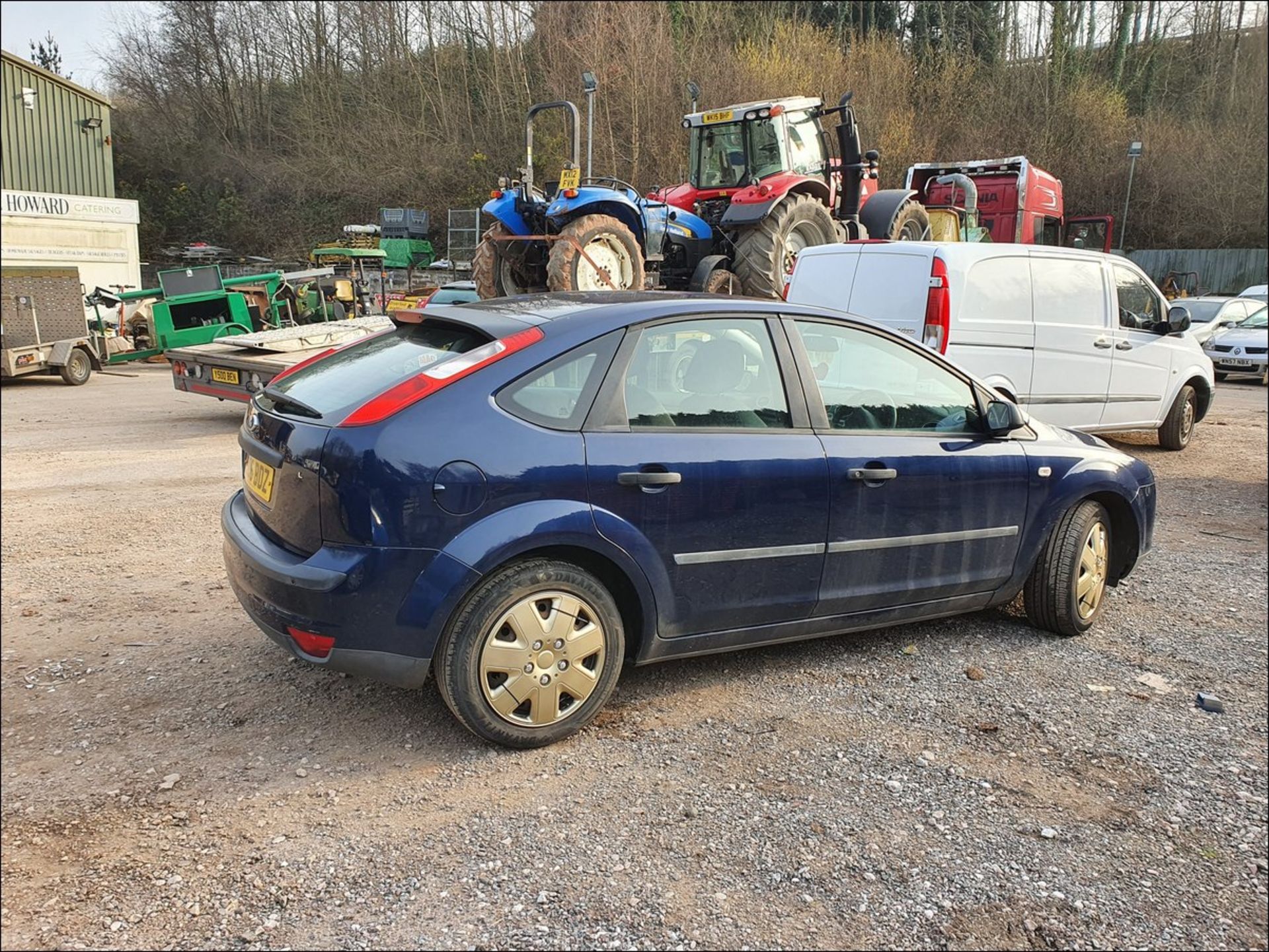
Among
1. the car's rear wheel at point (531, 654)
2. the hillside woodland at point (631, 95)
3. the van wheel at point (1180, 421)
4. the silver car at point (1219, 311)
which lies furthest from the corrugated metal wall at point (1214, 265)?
the car's rear wheel at point (531, 654)

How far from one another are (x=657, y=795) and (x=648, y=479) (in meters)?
1.05

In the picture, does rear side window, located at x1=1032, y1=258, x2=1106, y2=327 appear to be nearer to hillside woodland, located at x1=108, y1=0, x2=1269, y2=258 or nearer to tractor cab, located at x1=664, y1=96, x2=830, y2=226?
tractor cab, located at x1=664, y1=96, x2=830, y2=226

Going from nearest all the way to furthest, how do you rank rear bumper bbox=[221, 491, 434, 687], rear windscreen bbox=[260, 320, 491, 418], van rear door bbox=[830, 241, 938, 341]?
rear bumper bbox=[221, 491, 434, 687] < rear windscreen bbox=[260, 320, 491, 418] < van rear door bbox=[830, 241, 938, 341]

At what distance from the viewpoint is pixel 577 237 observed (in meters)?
11.3

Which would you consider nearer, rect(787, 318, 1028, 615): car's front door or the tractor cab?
rect(787, 318, 1028, 615): car's front door

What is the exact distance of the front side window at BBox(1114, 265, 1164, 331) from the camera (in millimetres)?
8531

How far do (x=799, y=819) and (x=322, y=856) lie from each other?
141 centimetres

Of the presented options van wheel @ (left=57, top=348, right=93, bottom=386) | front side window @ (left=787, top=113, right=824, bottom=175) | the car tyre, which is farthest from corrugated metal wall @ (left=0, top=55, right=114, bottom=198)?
the car tyre

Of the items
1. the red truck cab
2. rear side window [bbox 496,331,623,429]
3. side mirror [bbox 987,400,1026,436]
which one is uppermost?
the red truck cab

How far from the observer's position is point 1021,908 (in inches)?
102

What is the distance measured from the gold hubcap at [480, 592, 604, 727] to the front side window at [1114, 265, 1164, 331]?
710 cm

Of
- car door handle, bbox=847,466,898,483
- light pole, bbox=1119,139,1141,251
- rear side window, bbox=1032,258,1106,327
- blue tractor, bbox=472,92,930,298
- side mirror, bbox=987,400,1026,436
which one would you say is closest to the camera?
car door handle, bbox=847,466,898,483

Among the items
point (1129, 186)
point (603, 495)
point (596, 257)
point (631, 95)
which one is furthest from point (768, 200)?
point (1129, 186)

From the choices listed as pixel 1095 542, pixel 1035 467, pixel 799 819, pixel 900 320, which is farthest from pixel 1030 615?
pixel 900 320
